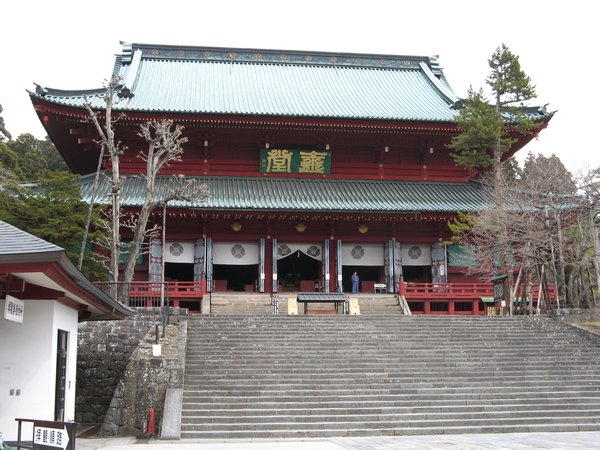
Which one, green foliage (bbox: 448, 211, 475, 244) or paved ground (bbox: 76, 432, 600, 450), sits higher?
green foliage (bbox: 448, 211, 475, 244)

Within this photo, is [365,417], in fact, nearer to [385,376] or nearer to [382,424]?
[382,424]

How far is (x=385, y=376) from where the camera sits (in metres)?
15.7

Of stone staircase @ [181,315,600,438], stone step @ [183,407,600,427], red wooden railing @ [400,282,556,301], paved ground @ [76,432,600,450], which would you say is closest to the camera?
paved ground @ [76,432,600,450]

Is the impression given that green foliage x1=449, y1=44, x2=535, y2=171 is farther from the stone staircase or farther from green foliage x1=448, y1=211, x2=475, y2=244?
the stone staircase

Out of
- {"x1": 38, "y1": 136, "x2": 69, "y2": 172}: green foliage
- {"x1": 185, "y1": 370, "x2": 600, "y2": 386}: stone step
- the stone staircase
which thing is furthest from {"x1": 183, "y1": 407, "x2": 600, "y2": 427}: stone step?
{"x1": 38, "y1": 136, "x2": 69, "y2": 172}: green foliage

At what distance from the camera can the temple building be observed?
25266 mm

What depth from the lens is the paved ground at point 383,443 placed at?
11289 mm

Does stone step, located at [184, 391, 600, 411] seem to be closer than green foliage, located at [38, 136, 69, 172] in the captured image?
Yes

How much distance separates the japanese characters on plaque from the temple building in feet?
0.14

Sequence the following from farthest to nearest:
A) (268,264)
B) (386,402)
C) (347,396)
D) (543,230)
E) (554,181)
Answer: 1. (268,264)
2. (554,181)
3. (543,230)
4. (347,396)
5. (386,402)

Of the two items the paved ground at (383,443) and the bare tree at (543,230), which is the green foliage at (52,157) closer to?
the bare tree at (543,230)

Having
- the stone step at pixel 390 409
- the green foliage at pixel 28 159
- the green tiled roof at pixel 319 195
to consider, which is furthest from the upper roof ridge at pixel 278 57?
the stone step at pixel 390 409

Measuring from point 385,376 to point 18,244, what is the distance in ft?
32.5

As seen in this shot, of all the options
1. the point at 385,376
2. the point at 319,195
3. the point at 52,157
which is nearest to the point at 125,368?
the point at 385,376
